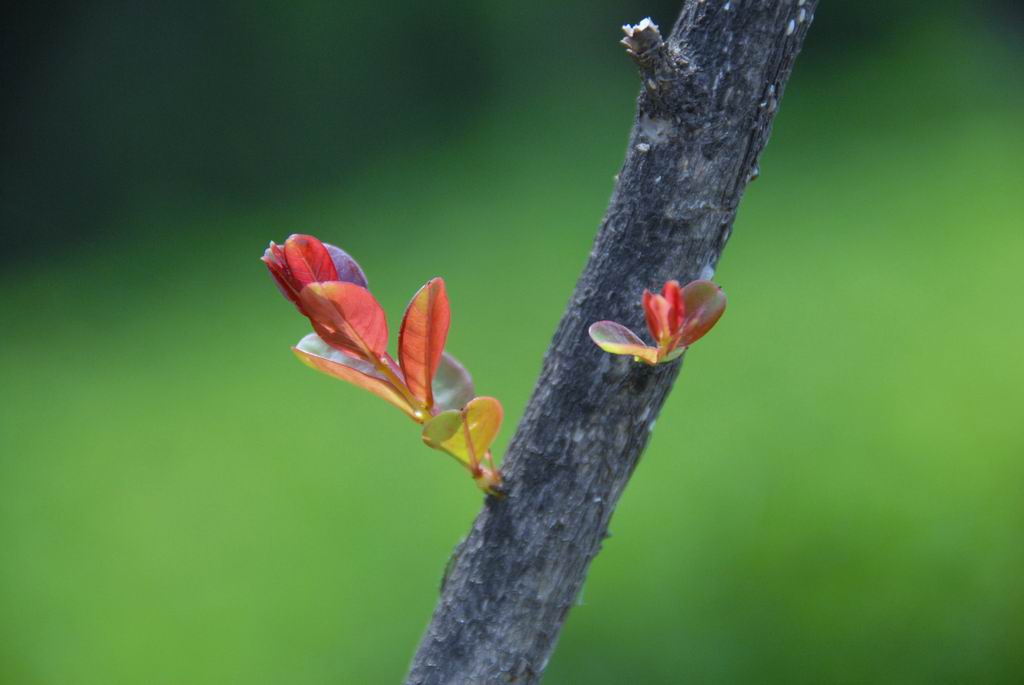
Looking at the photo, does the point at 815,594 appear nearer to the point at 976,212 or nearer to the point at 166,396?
the point at 976,212

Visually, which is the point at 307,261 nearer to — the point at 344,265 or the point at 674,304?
the point at 344,265

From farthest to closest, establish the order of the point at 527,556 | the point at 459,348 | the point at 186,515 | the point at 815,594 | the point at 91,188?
1. the point at 91,188
2. the point at 459,348
3. the point at 186,515
4. the point at 815,594
5. the point at 527,556

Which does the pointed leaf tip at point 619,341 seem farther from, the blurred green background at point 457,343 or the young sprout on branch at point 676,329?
the blurred green background at point 457,343

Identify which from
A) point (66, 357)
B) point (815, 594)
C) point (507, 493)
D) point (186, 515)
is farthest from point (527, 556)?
point (66, 357)

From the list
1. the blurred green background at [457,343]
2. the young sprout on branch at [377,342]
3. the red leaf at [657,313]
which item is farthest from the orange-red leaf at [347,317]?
the blurred green background at [457,343]

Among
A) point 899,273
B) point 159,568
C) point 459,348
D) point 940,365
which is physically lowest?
point 159,568

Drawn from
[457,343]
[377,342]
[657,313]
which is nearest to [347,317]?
[377,342]

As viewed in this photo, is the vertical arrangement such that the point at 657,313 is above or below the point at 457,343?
below

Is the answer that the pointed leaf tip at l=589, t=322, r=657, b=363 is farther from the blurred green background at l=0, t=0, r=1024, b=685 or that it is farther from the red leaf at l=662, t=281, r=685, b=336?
the blurred green background at l=0, t=0, r=1024, b=685
